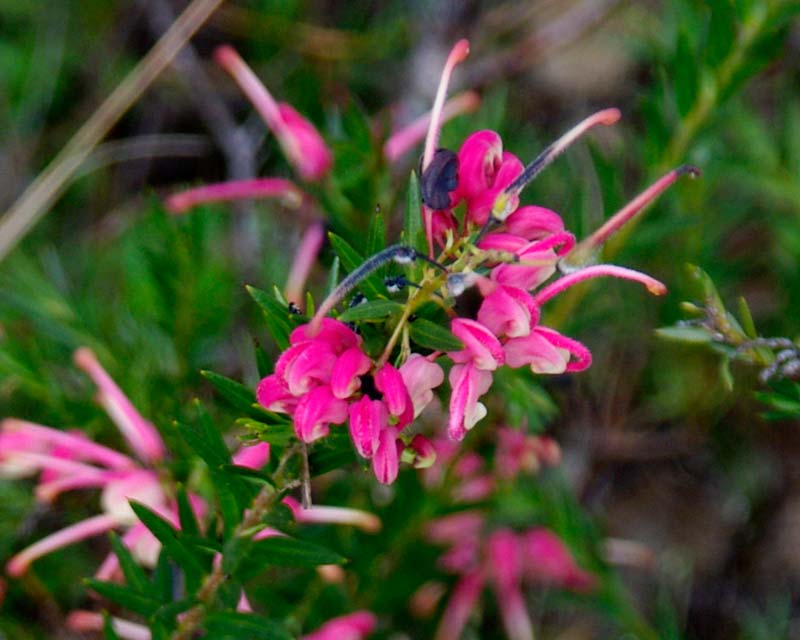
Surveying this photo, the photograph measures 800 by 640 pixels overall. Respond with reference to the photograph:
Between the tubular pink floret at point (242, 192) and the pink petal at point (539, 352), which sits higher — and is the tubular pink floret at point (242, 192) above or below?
below

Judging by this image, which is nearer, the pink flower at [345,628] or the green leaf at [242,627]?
the green leaf at [242,627]

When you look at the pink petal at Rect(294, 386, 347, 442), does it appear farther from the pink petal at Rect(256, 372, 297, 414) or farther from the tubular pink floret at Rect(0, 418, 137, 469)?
the tubular pink floret at Rect(0, 418, 137, 469)

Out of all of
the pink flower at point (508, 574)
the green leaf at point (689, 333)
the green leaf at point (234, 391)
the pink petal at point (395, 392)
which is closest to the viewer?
the pink petal at point (395, 392)

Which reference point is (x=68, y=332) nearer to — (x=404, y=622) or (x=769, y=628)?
(x=404, y=622)

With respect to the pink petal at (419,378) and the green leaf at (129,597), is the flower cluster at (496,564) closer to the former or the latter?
the green leaf at (129,597)

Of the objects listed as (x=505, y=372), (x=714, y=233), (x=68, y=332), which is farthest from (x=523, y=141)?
(x=68, y=332)

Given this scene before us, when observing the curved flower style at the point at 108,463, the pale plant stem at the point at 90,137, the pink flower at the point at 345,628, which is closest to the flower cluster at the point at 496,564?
the pink flower at the point at 345,628
